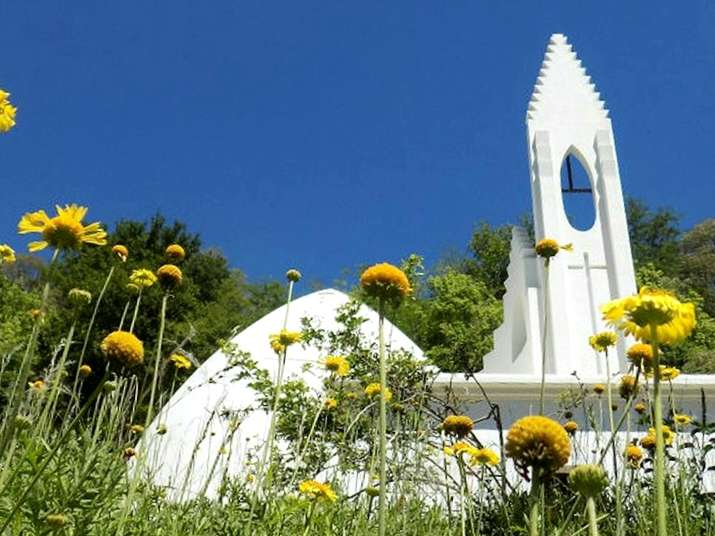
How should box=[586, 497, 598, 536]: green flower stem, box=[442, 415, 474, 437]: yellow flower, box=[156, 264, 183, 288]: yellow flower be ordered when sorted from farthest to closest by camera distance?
box=[442, 415, 474, 437]: yellow flower → box=[156, 264, 183, 288]: yellow flower → box=[586, 497, 598, 536]: green flower stem

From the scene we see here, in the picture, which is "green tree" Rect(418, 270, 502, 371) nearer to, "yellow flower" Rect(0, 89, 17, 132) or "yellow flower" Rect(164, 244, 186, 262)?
"yellow flower" Rect(164, 244, 186, 262)

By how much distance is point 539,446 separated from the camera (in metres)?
0.95

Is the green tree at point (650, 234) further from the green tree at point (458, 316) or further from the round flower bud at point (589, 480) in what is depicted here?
the round flower bud at point (589, 480)

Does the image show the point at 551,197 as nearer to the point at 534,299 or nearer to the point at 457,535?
the point at 534,299

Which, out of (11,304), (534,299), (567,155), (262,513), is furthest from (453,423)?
(11,304)

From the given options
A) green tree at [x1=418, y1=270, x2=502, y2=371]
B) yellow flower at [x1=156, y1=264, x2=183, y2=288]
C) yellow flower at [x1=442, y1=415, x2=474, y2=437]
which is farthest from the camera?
green tree at [x1=418, y1=270, x2=502, y2=371]

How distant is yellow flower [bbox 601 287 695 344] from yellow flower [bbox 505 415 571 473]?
185 mm

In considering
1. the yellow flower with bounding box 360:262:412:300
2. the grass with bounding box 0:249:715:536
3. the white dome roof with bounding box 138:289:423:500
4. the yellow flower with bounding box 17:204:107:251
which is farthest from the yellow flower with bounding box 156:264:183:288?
the white dome roof with bounding box 138:289:423:500

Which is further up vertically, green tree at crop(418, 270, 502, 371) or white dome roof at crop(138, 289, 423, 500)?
green tree at crop(418, 270, 502, 371)

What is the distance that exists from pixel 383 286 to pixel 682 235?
123 ft

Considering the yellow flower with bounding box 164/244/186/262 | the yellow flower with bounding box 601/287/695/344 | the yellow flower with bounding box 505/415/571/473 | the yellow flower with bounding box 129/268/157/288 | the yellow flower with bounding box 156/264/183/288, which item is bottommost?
the yellow flower with bounding box 505/415/571/473

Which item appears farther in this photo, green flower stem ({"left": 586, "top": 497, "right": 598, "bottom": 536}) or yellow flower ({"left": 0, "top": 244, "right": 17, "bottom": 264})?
yellow flower ({"left": 0, "top": 244, "right": 17, "bottom": 264})

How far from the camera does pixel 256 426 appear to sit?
953 cm

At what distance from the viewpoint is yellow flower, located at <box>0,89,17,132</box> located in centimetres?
178
